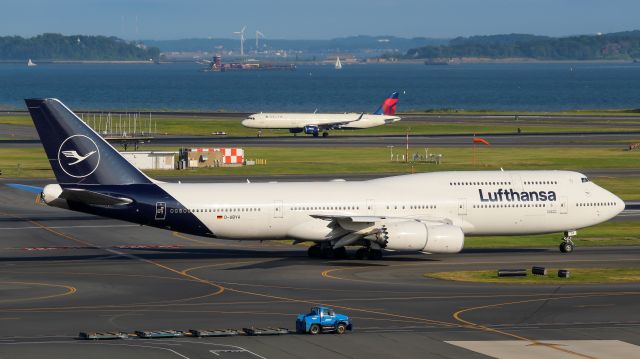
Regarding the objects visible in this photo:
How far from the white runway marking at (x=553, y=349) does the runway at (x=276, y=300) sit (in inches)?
6.2

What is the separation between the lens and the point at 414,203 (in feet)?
221

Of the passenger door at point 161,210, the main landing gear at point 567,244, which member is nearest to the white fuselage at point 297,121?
the main landing gear at point 567,244

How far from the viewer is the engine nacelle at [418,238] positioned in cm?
6406

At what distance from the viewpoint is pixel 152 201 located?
65188mm

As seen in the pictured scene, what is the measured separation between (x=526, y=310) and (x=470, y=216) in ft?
54.8

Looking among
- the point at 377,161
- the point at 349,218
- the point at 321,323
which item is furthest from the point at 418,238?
the point at 377,161

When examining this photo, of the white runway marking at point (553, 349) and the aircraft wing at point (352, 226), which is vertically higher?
the aircraft wing at point (352, 226)

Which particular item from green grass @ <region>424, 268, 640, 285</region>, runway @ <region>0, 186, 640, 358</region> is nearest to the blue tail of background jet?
runway @ <region>0, 186, 640, 358</region>

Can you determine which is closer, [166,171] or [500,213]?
[500,213]

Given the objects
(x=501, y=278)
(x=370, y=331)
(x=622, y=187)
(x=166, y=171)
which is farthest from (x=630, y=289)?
(x=166, y=171)

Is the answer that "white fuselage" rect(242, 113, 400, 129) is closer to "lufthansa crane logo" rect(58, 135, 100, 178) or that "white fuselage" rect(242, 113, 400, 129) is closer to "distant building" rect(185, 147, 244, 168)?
"distant building" rect(185, 147, 244, 168)

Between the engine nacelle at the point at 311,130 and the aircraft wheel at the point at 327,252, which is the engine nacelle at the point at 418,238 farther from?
Answer: the engine nacelle at the point at 311,130

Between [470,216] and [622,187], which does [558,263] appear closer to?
[470,216]

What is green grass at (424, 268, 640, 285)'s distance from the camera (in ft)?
195
